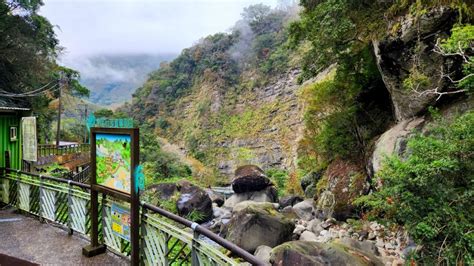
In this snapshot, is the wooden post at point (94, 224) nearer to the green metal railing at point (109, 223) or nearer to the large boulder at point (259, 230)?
the green metal railing at point (109, 223)

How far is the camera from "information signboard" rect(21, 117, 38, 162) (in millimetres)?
6887

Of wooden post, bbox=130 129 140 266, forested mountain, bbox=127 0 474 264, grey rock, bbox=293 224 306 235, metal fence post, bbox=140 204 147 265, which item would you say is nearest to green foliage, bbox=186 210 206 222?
grey rock, bbox=293 224 306 235

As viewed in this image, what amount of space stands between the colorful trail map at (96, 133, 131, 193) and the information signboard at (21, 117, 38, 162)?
143 inches

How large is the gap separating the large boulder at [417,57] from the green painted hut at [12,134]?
9534mm

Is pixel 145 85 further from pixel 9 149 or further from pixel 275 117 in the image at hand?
pixel 9 149

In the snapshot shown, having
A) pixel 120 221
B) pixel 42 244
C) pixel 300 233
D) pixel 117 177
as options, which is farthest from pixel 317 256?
pixel 42 244

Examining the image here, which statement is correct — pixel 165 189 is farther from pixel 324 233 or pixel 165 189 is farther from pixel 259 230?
pixel 324 233

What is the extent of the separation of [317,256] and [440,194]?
2.51 m

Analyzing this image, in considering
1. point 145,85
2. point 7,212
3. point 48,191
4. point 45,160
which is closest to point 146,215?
point 48,191

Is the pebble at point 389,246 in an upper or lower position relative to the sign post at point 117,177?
lower

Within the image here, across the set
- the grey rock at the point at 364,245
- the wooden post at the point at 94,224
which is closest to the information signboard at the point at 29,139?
the wooden post at the point at 94,224

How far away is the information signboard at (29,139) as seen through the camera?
689 centimetres

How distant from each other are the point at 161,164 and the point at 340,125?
54.7 ft

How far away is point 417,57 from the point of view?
7.35 meters
